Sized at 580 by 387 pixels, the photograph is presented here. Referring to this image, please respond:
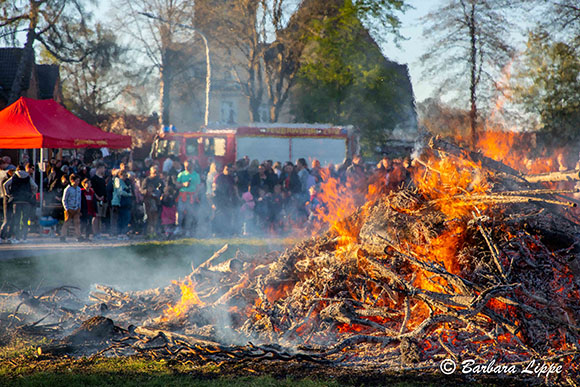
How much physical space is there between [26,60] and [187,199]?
2412 centimetres

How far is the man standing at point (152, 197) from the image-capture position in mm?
16234

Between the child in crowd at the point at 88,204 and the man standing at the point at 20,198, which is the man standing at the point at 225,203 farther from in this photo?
the man standing at the point at 20,198

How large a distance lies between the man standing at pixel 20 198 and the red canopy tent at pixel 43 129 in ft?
2.61

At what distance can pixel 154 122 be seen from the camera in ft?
165

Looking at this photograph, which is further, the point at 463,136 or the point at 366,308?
the point at 463,136

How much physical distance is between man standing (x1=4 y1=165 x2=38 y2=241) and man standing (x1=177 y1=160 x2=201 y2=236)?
376 centimetres

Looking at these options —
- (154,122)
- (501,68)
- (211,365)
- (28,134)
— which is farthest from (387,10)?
(211,365)

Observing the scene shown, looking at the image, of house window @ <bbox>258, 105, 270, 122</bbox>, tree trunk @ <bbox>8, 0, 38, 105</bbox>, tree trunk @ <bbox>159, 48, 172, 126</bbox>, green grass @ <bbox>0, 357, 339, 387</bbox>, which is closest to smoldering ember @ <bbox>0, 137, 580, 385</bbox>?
green grass @ <bbox>0, 357, 339, 387</bbox>

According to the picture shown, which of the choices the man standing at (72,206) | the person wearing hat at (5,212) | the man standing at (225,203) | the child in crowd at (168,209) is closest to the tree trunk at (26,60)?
the person wearing hat at (5,212)

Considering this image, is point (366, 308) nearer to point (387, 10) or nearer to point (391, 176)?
point (391, 176)

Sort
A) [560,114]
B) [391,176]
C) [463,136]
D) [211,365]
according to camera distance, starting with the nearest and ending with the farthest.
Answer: [211,365]
[391,176]
[463,136]
[560,114]

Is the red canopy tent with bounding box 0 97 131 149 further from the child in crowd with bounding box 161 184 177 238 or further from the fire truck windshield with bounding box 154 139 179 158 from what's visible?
the fire truck windshield with bounding box 154 139 179 158

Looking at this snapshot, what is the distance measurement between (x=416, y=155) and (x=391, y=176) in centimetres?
648

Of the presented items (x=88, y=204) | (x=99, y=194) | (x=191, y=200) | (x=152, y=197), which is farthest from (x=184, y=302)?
(x=99, y=194)
